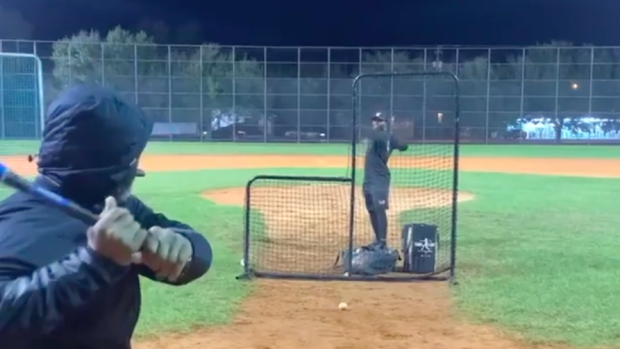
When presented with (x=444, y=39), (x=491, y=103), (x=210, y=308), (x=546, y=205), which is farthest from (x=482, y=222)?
(x=444, y=39)

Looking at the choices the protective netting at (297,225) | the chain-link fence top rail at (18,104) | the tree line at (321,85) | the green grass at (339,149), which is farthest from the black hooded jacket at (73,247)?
the tree line at (321,85)

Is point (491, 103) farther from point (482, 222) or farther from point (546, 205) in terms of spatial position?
point (482, 222)

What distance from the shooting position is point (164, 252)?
167 cm

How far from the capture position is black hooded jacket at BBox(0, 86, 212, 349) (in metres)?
1.76

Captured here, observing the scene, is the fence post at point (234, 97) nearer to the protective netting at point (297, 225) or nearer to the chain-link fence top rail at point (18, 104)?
the chain-link fence top rail at point (18, 104)

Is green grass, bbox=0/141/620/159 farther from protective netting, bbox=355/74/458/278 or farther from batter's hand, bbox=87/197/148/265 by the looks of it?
batter's hand, bbox=87/197/148/265

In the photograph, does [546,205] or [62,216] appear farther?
[546,205]

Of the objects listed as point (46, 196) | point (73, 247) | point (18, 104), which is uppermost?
point (18, 104)

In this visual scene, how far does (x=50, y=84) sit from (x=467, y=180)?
26174 mm

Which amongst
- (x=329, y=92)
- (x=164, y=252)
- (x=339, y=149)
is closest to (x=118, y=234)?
(x=164, y=252)

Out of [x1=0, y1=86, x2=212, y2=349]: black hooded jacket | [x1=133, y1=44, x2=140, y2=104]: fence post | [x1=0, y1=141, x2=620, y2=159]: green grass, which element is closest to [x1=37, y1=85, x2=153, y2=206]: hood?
[x1=0, y1=86, x2=212, y2=349]: black hooded jacket

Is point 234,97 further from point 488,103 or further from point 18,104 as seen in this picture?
point 18,104

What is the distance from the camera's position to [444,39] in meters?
58.5

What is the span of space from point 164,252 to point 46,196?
34cm
